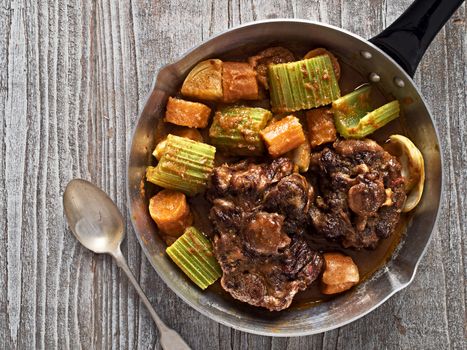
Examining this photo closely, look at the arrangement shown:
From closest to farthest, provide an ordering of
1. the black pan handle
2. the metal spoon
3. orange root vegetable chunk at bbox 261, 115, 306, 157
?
the black pan handle → orange root vegetable chunk at bbox 261, 115, 306, 157 → the metal spoon

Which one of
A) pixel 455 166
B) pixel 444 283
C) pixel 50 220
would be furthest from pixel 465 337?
pixel 50 220

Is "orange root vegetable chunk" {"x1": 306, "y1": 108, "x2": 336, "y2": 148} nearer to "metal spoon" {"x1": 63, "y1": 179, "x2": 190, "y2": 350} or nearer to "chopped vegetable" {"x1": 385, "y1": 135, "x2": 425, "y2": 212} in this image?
"chopped vegetable" {"x1": 385, "y1": 135, "x2": 425, "y2": 212}

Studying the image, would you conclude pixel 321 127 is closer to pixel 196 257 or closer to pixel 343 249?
pixel 343 249

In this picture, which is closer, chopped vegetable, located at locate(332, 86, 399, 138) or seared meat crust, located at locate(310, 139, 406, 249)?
seared meat crust, located at locate(310, 139, 406, 249)

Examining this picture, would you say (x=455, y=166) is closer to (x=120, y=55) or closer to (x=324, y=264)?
(x=324, y=264)

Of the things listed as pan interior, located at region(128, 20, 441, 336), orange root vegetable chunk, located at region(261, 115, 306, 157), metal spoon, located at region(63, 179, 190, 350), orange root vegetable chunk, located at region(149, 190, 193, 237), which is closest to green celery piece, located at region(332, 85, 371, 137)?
pan interior, located at region(128, 20, 441, 336)

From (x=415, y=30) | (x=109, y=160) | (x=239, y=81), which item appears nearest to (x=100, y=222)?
(x=109, y=160)
